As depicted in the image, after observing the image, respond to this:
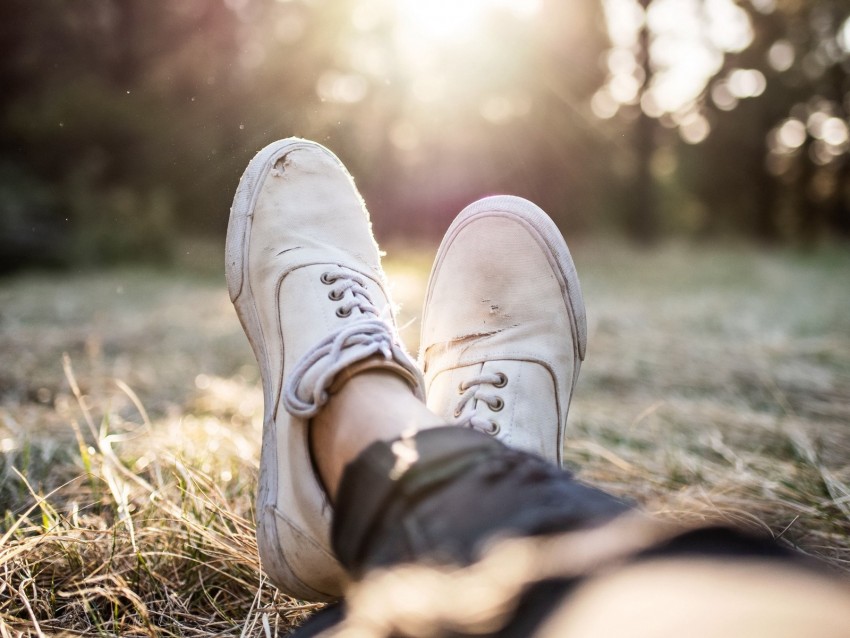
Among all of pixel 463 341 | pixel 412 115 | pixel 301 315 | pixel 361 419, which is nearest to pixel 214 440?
pixel 301 315

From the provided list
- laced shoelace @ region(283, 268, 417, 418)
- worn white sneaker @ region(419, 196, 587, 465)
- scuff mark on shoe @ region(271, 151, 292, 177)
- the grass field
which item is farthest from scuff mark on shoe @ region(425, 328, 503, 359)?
scuff mark on shoe @ region(271, 151, 292, 177)

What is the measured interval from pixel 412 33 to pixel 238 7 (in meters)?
1.83

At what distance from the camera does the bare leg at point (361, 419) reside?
29.7 inches

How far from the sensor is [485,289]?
1.40 m

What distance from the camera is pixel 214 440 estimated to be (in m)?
1.39

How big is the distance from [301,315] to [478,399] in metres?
0.35

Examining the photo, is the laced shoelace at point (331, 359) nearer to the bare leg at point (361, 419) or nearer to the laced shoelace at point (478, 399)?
the bare leg at point (361, 419)

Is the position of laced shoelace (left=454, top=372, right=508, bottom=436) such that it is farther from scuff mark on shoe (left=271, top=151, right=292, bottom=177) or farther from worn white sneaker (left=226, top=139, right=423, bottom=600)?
scuff mark on shoe (left=271, top=151, right=292, bottom=177)

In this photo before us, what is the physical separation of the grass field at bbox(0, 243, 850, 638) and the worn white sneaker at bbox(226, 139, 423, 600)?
0.09m

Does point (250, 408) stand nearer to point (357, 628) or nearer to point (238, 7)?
point (357, 628)

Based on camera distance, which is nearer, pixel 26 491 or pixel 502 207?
pixel 26 491

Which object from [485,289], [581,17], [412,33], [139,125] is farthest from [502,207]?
[581,17]

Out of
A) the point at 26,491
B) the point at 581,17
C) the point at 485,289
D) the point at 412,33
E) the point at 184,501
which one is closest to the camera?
the point at 184,501

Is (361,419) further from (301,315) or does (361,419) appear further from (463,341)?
(463,341)
